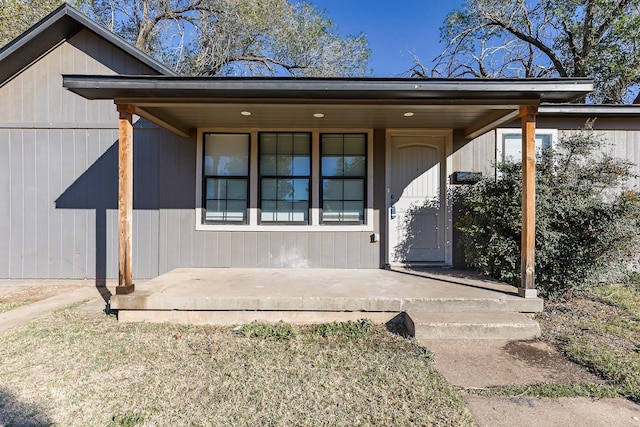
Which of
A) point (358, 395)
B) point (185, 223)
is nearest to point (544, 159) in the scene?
point (358, 395)

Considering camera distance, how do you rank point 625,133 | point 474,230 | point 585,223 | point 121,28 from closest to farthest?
point 585,223 → point 474,230 → point 625,133 → point 121,28

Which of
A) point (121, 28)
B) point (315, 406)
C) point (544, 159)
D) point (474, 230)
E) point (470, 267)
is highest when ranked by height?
point (121, 28)

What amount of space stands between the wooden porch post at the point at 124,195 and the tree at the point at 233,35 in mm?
7863

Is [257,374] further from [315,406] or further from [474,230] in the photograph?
[474,230]

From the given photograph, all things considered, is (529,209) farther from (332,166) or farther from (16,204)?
(16,204)

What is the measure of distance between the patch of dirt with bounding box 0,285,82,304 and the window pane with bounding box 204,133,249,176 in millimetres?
2829

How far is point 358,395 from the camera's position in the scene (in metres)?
2.27

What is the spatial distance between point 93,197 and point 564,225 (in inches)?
273

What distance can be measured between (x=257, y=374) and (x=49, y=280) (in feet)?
16.0

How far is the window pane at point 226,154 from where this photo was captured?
Result: 5.34 m

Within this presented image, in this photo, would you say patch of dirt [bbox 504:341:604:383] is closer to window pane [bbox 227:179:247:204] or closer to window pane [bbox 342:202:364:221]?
window pane [bbox 342:202:364:221]

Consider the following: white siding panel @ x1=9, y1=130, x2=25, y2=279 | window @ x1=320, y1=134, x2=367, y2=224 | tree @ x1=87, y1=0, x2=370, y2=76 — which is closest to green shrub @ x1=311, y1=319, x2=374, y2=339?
window @ x1=320, y1=134, x2=367, y2=224

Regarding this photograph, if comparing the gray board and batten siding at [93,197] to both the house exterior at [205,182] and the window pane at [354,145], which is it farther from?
the window pane at [354,145]

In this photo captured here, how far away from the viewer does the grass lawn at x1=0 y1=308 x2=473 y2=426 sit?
207 cm
